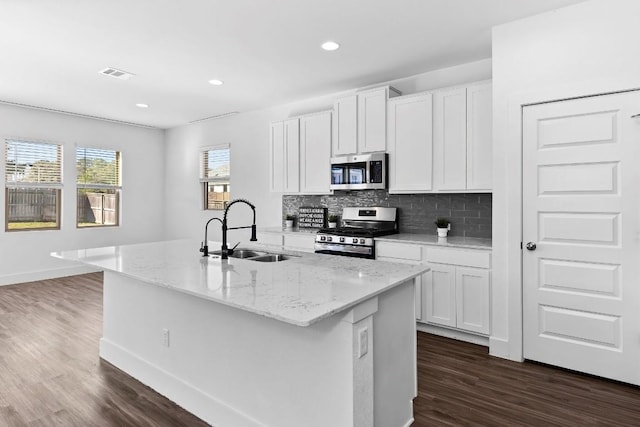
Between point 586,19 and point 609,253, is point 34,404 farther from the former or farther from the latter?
point 586,19

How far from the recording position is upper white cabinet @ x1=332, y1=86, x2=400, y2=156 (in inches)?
167

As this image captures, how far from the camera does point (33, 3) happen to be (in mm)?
2762

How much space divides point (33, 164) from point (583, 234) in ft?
24.0

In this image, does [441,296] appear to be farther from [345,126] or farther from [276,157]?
[276,157]

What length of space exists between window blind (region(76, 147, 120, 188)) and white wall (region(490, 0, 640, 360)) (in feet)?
21.4

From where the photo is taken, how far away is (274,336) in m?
1.94

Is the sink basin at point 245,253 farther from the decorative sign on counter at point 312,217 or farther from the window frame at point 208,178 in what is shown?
the window frame at point 208,178

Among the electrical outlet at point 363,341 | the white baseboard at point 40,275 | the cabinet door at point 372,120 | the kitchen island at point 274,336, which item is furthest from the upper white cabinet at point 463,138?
the white baseboard at point 40,275

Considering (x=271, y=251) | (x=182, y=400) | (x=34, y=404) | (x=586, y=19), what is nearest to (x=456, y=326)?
(x=271, y=251)

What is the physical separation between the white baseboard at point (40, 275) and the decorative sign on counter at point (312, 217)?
334cm

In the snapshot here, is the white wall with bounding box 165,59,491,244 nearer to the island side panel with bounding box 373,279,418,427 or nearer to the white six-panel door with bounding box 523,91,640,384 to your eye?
the white six-panel door with bounding box 523,91,640,384

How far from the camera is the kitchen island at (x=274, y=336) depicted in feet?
5.47

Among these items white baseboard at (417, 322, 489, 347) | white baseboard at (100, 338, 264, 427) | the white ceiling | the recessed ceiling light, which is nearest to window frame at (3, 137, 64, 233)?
the white ceiling

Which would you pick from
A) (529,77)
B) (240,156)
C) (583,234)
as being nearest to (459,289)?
(583,234)
